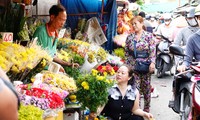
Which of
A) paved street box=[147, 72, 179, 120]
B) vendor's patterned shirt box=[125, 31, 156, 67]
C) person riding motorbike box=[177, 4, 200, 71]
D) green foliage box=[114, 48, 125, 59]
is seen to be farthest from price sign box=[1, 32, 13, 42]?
green foliage box=[114, 48, 125, 59]

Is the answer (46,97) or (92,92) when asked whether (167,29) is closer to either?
(92,92)

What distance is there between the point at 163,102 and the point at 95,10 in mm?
2901

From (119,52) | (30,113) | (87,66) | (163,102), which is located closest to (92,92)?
(30,113)

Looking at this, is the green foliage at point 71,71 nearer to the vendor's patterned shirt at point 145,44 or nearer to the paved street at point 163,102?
→ the vendor's patterned shirt at point 145,44

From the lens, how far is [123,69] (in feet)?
17.1

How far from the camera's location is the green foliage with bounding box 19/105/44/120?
11.3 ft

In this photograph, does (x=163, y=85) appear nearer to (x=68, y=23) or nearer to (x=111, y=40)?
(x=111, y=40)

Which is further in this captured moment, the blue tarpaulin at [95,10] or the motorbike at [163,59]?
the motorbike at [163,59]

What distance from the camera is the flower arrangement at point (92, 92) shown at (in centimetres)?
487

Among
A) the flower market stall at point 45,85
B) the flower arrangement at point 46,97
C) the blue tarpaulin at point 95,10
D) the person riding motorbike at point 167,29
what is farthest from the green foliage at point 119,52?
the flower arrangement at point 46,97

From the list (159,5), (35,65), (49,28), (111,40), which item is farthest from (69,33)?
(159,5)

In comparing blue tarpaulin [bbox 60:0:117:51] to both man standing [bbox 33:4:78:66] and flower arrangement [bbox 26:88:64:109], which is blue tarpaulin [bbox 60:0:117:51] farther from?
flower arrangement [bbox 26:88:64:109]

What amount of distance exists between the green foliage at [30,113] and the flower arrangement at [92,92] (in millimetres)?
1329

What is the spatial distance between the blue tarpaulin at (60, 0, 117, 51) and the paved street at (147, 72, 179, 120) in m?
1.82
